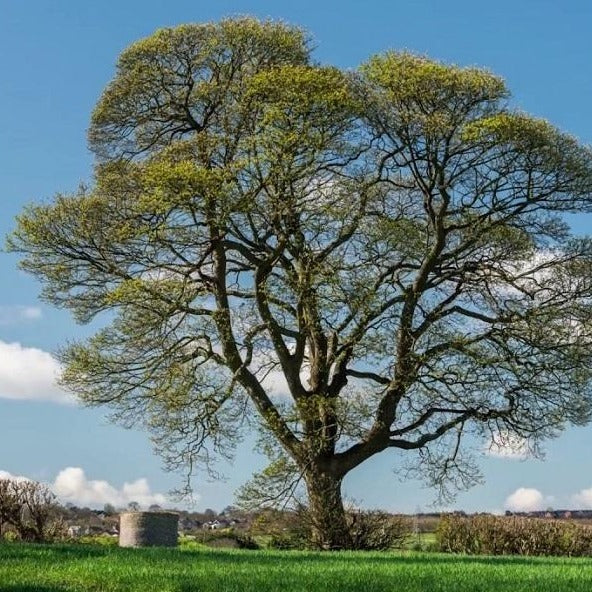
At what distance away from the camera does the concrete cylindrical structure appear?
23188 millimetres

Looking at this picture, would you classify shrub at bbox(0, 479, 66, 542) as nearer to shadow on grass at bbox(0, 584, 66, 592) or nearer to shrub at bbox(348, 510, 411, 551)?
shrub at bbox(348, 510, 411, 551)

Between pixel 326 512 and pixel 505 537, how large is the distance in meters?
4.70

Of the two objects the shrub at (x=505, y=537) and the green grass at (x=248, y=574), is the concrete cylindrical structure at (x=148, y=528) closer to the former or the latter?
the shrub at (x=505, y=537)

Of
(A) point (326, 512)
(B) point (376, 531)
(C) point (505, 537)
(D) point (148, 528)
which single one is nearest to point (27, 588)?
(D) point (148, 528)

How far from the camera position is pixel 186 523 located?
32.2 metres

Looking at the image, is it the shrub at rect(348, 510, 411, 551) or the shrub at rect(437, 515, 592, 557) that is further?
the shrub at rect(437, 515, 592, 557)

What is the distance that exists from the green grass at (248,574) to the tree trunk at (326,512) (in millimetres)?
8228

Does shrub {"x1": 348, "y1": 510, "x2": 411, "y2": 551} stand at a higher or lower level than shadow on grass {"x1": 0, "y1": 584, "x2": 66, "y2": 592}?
higher

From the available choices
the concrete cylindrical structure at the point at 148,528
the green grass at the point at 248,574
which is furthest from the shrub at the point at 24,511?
the green grass at the point at 248,574

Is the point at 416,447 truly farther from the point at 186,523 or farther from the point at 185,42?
the point at 185,42

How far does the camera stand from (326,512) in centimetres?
2341

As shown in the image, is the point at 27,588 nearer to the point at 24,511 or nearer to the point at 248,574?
the point at 248,574

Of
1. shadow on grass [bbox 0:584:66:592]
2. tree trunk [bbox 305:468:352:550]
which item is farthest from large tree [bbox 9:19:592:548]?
shadow on grass [bbox 0:584:66:592]

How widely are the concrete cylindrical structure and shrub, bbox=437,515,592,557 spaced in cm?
680
